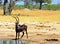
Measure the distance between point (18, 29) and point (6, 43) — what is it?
1334 mm

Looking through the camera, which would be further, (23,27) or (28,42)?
(23,27)

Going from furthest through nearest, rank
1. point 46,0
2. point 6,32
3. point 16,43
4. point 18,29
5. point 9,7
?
point 46,0, point 9,7, point 6,32, point 18,29, point 16,43

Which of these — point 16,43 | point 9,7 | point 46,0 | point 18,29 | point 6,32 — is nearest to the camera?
point 16,43

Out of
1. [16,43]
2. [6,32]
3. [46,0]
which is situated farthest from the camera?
[46,0]

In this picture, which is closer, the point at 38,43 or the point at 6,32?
the point at 38,43

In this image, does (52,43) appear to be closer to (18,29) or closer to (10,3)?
(18,29)

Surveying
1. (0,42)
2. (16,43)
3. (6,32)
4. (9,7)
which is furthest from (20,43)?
(9,7)

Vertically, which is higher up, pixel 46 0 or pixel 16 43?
pixel 16 43

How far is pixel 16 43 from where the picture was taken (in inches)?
640

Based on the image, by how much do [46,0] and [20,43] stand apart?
83520 mm

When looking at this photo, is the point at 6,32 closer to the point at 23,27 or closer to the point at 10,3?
the point at 23,27

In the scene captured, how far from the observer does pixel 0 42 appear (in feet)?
55.0

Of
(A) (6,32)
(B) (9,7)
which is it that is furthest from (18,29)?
(B) (9,7)

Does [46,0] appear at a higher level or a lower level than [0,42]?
lower
